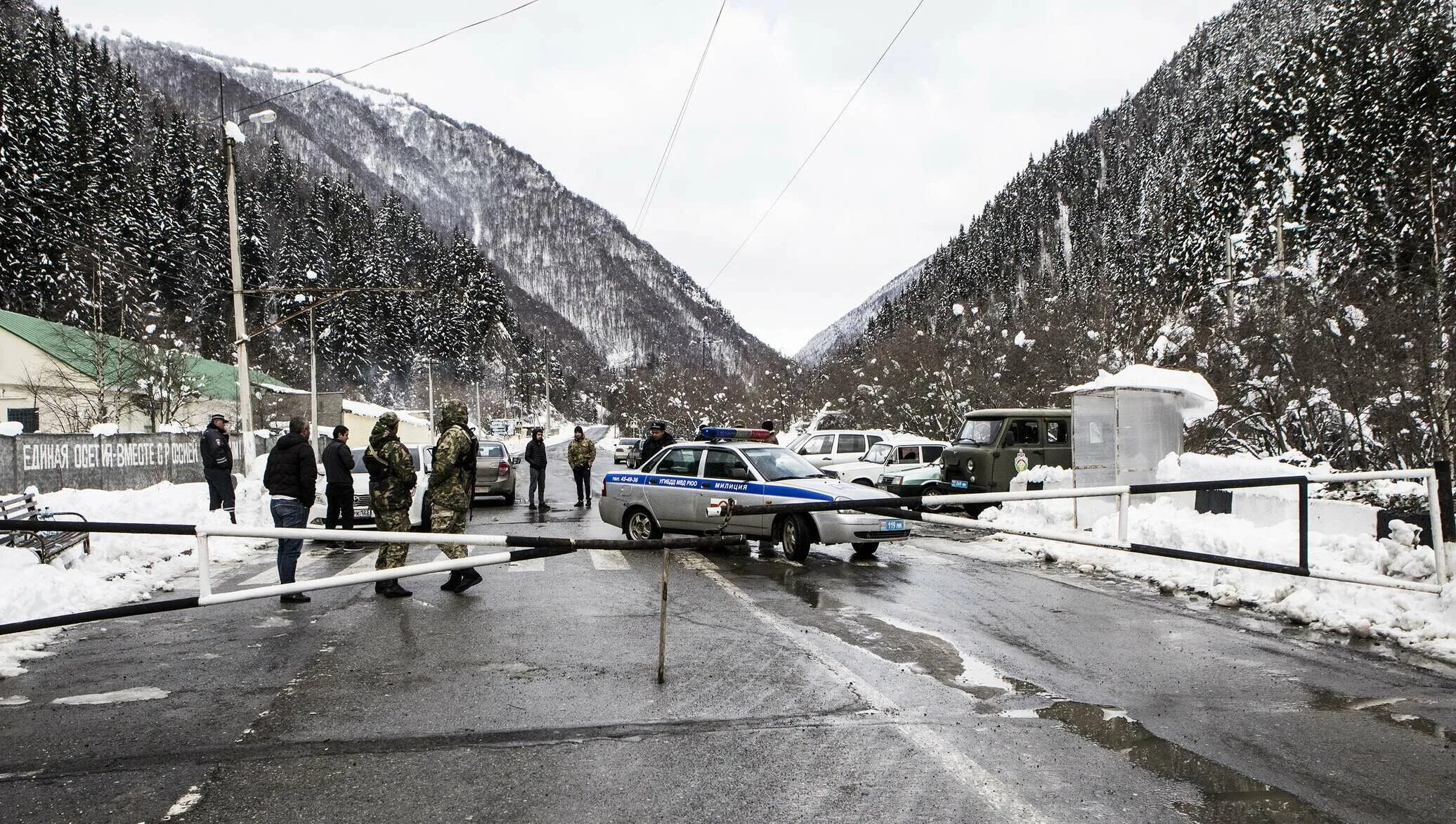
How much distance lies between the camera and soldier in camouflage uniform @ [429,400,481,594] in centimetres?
988

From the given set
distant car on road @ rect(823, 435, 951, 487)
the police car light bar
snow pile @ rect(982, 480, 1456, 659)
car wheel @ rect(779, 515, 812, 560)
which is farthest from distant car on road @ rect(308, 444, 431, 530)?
snow pile @ rect(982, 480, 1456, 659)

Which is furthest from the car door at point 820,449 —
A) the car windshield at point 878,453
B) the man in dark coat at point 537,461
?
the man in dark coat at point 537,461

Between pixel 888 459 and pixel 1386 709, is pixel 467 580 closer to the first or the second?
pixel 1386 709

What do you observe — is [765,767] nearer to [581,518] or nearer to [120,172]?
[581,518]

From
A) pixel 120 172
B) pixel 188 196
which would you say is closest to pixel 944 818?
pixel 120 172

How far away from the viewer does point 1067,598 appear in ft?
31.1

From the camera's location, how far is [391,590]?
31.7 feet

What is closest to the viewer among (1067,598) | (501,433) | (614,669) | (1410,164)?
(614,669)

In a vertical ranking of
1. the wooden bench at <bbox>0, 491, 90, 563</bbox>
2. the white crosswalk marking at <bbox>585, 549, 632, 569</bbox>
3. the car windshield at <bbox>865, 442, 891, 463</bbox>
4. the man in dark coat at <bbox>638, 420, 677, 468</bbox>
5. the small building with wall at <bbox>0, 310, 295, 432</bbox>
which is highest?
the small building with wall at <bbox>0, 310, 295, 432</bbox>

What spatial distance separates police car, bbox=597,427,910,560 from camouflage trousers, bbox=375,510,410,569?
3546 millimetres

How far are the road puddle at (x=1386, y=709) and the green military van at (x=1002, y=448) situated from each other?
12.9 meters

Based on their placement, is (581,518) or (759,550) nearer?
(759,550)

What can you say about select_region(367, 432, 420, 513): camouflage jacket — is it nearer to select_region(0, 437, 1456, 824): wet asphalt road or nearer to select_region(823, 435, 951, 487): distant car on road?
select_region(0, 437, 1456, 824): wet asphalt road

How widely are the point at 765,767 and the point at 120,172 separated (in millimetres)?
81330
